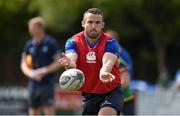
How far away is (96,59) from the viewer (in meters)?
9.05

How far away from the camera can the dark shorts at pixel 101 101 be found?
359 inches

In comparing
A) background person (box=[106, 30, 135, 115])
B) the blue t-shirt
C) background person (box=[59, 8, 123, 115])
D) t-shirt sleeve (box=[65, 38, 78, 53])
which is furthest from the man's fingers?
the blue t-shirt

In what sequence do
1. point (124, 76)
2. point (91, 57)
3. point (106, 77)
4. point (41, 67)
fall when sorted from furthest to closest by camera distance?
point (41, 67) < point (124, 76) < point (91, 57) < point (106, 77)

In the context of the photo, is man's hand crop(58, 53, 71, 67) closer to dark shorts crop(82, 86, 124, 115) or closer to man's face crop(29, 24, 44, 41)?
dark shorts crop(82, 86, 124, 115)

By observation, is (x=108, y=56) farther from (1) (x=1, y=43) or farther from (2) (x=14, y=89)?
(1) (x=1, y=43)

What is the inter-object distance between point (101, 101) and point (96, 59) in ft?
1.91

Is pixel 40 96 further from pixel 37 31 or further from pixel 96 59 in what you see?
pixel 96 59

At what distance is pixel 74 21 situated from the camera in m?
45.4

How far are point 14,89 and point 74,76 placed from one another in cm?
1557

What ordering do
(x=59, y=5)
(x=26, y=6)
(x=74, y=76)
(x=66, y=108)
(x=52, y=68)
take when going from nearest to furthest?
(x=74, y=76) → (x=52, y=68) → (x=66, y=108) → (x=59, y=5) → (x=26, y=6)

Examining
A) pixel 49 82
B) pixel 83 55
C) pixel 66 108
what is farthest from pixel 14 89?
pixel 83 55

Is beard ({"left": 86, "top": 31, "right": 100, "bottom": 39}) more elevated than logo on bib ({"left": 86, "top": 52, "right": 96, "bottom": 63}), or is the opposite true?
beard ({"left": 86, "top": 31, "right": 100, "bottom": 39})

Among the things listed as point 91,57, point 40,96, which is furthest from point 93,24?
point 40,96

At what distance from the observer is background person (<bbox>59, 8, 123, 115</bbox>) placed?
8922 mm
